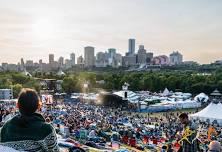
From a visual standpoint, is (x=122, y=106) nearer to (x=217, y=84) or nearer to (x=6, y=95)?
(x=6, y=95)

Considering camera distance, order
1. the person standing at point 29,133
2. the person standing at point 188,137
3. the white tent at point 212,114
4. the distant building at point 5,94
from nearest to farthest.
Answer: the person standing at point 29,133 → the person standing at point 188,137 → the white tent at point 212,114 → the distant building at point 5,94

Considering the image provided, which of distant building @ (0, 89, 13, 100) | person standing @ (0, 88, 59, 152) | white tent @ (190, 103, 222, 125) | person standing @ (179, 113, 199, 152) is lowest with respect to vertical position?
white tent @ (190, 103, 222, 125)

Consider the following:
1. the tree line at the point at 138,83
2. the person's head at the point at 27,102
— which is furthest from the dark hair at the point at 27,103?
the tree line at the point at 138,83

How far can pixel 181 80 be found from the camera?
82.3 m

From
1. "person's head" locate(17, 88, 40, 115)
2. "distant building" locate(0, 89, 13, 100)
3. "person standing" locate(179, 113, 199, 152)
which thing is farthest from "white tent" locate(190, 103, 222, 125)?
"person's head" locate(17, 88, 40, 115)

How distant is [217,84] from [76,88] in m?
27.8

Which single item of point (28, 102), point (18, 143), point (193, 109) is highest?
point (28, 102)

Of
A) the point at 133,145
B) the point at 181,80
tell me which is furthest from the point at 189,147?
the point at 181,80

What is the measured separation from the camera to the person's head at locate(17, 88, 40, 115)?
2639 mm

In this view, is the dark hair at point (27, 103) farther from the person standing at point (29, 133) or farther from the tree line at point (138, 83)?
the tree line at point (138, 83)

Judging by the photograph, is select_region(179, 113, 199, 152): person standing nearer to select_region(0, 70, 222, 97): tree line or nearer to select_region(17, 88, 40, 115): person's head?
select_region(17, 88, 40, 115): person's head

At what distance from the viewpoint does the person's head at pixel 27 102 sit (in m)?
2.64

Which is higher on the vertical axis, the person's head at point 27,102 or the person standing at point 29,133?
the person's head at point 27,102

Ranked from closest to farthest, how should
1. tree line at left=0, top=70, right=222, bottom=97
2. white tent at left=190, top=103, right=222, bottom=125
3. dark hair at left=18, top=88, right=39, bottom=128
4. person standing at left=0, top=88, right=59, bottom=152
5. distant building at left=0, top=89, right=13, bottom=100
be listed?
person standing at left=0, top=88, right=59, bottom=152 → dark hair at left=18, top=88, right=39, bottom=128 → white tent at left=190, top=103, right=222, bottom=125 → distant building at left=0, top=89, right=13, bottom=100 → tree line at left=0, top=70, right=222, bottom=97
